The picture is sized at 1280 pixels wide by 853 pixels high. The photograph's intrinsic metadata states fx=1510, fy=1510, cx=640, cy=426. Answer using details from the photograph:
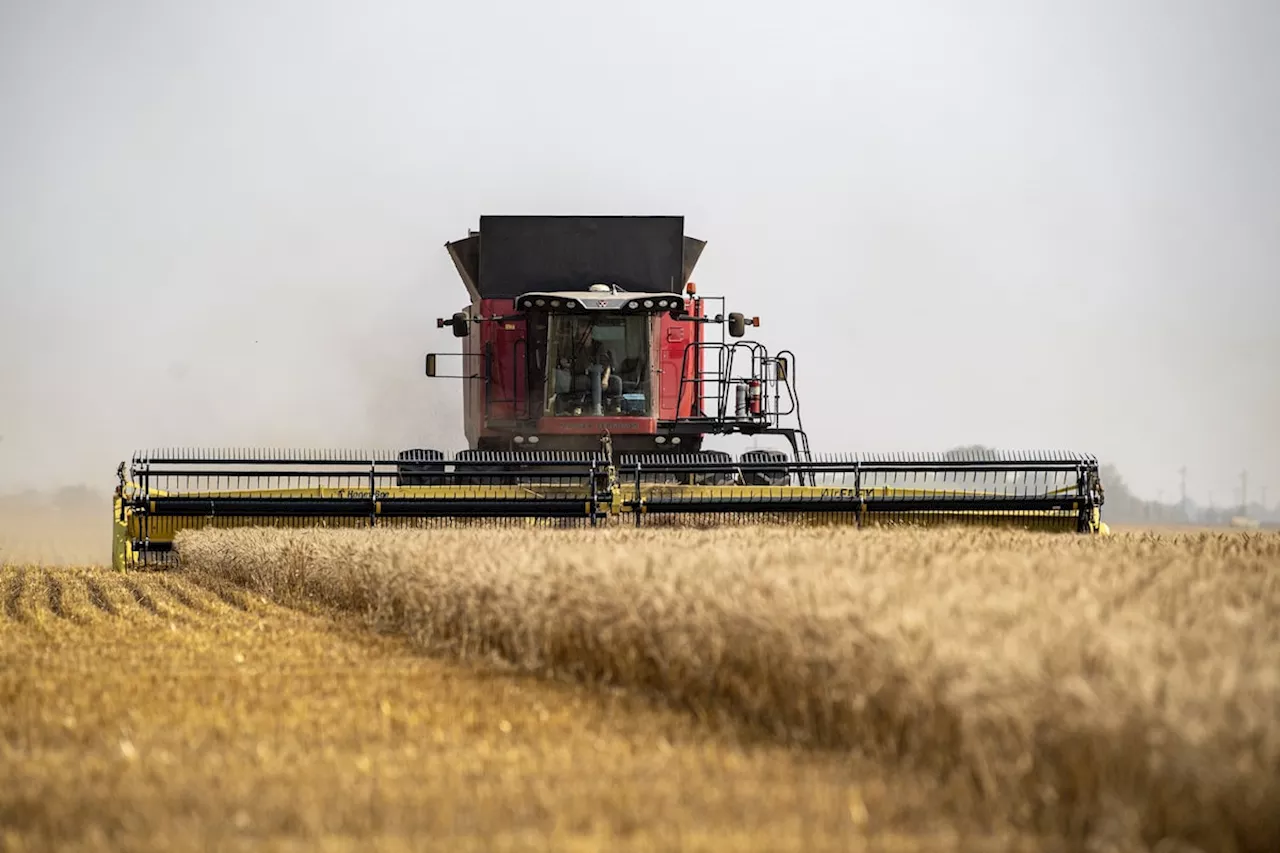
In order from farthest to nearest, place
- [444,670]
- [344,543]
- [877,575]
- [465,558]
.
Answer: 1. [344,543]
2. [465,558]
3. [444,670]
4. [877,575]

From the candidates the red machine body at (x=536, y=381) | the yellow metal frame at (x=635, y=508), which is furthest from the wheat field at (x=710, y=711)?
the red machine body at (x=536, y=381)

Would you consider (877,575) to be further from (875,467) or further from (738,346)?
Result: (738,346)

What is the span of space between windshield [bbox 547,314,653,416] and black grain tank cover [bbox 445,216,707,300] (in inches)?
30.3

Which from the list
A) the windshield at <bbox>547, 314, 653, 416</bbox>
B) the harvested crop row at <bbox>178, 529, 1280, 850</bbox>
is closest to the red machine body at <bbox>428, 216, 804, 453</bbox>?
the windshield at <bbox>547, 314, 653, 416</bbox>

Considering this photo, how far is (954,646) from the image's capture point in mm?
3217

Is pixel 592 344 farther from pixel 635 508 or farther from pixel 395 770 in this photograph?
pixel 395 770

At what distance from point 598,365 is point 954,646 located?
10.0 metres

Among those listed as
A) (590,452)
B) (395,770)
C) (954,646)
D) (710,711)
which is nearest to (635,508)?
(590,452)

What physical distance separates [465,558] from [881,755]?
119 inches

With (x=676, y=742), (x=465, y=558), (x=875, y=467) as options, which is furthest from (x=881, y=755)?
(x=875, y=467)

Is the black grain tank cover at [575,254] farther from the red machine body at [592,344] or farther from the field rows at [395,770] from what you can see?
the field rows at [395,770]

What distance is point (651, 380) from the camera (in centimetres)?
1308

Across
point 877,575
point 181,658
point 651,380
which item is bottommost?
point 181,658

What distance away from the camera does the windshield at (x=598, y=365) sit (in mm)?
13023
